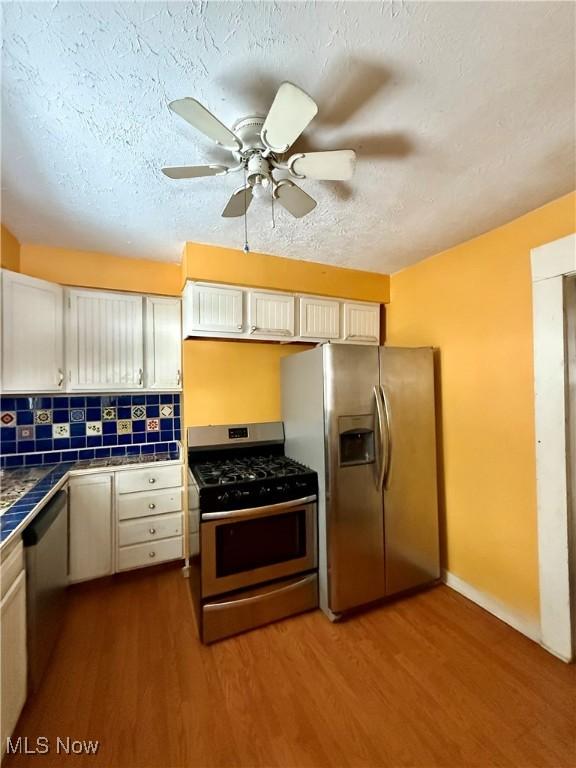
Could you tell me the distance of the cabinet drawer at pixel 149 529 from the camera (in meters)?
2.43

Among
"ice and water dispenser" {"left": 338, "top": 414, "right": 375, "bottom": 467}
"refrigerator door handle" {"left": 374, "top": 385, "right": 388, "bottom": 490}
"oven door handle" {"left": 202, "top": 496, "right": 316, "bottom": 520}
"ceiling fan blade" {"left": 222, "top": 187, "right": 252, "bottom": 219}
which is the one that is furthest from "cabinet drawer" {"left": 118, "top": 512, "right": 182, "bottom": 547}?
"ceiling fan blade" {"left": 222, "top": 187, "right": 252, "bottom": 219}

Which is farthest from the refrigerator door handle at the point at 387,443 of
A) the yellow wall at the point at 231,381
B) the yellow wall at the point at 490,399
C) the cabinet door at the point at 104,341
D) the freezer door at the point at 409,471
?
the cabinet door at the point at 104,341

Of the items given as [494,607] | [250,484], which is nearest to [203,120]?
[250,484]

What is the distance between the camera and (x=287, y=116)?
100cm

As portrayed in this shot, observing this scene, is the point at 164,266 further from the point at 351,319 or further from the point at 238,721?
the point at 238,721

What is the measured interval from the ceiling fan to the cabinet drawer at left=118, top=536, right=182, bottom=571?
7.95 ft

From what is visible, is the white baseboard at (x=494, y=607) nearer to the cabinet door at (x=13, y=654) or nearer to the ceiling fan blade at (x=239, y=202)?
the cabinet door at (x=13, y=654)

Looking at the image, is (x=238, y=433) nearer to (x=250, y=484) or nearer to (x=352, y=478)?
(x=250, y=484)

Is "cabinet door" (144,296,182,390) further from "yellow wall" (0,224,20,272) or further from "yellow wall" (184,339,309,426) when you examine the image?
"yellow wall" (0,224,20,272)

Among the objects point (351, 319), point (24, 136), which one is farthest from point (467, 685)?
point (24, 136)

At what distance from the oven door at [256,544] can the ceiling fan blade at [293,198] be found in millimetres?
Result: 1693

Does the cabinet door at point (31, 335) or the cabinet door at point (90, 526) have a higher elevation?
the cabinet door at point (31, 335)

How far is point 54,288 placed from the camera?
229 centimetres

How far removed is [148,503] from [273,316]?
5.76ft
